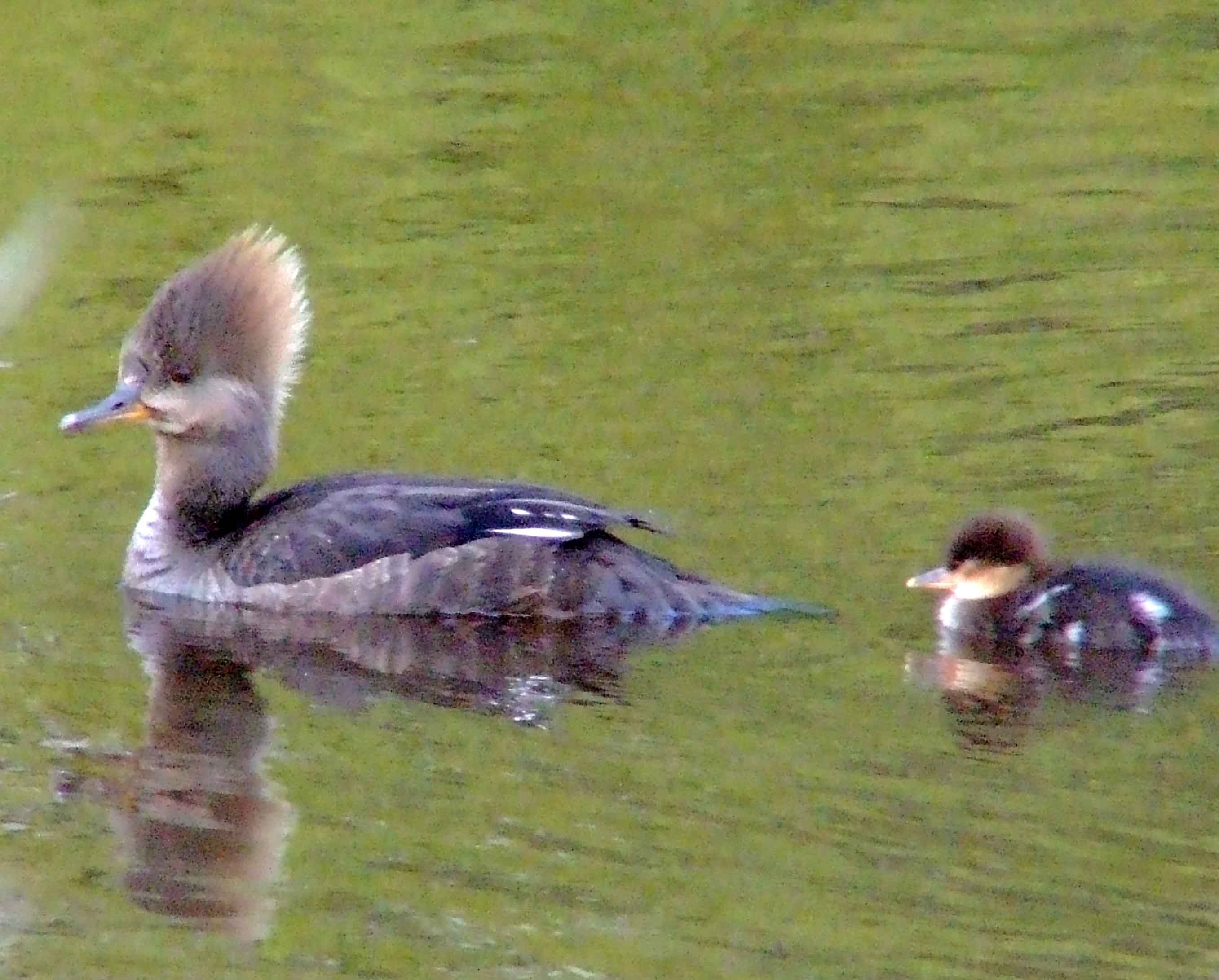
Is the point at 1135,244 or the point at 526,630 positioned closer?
the point at 526,630

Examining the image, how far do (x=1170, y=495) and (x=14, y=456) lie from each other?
409cm

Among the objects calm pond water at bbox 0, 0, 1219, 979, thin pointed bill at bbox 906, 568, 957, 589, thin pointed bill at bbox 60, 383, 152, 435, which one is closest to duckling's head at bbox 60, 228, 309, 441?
thin pointed bill at bbox 60, 383, 152, 435

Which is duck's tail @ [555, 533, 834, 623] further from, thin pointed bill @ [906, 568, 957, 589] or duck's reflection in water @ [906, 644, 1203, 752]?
duck's reflection in water @ [906, 644, 1203, 752]

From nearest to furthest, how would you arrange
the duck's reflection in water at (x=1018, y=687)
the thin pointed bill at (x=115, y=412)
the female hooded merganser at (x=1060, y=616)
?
1. the duck's reflection in water at (x=1018, y=687)
2. the female hooded merganser at (x=1060, y=616)
3. the thin pointed bill at (x=115, y=412)

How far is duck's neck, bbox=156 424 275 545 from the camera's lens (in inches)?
338

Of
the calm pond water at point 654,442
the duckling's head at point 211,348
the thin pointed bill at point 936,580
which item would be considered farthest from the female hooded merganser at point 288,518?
the thin pointed bill at point 936,580

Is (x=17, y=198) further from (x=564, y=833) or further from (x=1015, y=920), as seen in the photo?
(x=1015, y=920)

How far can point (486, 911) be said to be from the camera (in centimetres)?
570

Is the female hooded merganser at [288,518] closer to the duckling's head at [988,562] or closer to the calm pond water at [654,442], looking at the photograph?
the calm pond water at [654,442]

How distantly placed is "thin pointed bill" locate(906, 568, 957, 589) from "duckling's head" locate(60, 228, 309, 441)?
7.60ft

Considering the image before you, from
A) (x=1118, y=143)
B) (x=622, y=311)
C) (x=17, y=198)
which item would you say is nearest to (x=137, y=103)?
(x=17, y=198)

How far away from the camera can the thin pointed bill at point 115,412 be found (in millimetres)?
8367

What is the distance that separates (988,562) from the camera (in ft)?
25.6

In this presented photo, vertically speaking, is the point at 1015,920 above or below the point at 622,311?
below
